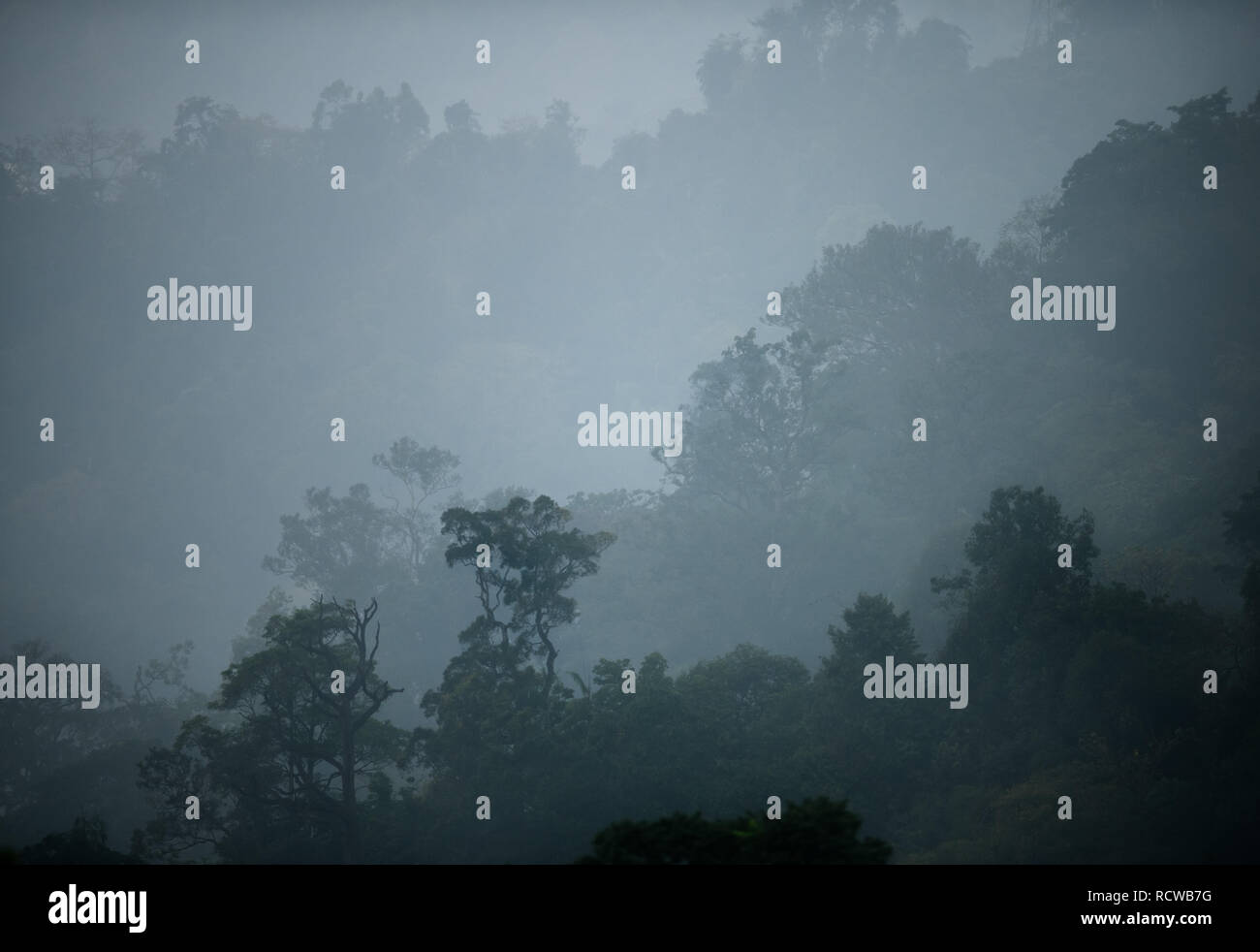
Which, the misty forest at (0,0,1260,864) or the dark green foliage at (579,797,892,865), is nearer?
the dark green foliage at (579,797,892,865)

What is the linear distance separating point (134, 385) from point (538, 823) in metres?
110

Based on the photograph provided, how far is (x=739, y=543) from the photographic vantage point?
55312 mm

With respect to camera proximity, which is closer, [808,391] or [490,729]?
[490,729]

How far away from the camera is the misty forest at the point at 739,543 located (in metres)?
32.3

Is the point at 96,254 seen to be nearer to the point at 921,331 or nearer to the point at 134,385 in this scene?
the point at 134,385

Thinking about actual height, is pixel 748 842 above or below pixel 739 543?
below

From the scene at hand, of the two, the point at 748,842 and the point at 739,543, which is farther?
the point at 739,543

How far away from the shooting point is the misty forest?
3231 centimetres

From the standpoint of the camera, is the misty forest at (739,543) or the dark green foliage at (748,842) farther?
the misty forest at (739,543)

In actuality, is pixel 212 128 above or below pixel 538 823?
above

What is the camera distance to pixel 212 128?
143 metres
